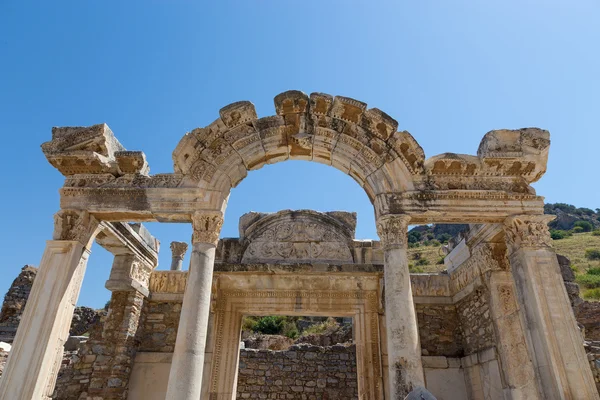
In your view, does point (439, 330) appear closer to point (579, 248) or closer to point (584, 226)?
point (579, 248)

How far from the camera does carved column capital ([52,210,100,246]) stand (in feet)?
21.0

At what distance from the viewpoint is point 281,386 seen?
1233 centimetres

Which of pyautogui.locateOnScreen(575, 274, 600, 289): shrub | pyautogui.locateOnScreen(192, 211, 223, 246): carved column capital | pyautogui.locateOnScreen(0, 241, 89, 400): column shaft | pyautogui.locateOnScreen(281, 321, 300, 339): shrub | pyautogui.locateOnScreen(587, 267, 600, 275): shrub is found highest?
pyautogui.locateOnScreen(587, 267, 600, 275): shrub

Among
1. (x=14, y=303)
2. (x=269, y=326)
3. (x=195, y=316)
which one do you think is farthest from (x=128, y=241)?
(x=269, y=326)

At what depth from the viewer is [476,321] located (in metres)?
8.02

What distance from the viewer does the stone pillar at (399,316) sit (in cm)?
538

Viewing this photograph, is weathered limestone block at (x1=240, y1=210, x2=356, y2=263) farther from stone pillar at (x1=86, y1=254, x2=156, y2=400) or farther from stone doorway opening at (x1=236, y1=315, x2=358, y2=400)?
stone doorway opening at (x1=236, y1=315, x2=358, y2=400)

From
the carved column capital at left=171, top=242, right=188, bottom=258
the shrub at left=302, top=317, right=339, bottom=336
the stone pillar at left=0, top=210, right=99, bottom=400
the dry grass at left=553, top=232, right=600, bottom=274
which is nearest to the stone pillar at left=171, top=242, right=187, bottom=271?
the carved column capital at left=171, top=242, right=188, bottom=258

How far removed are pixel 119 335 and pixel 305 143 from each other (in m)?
5.45

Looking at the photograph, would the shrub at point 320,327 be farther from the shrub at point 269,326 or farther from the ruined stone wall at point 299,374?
the ruined stone wall at point 299,374

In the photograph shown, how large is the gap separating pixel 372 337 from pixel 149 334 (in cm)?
495

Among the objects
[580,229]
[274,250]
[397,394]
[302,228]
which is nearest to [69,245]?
[274,250]

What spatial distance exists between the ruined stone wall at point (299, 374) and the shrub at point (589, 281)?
99.3 feet

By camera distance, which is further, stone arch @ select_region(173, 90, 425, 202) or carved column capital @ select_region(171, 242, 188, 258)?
carved column capital @ select_region(171, 242, 188, 258)
